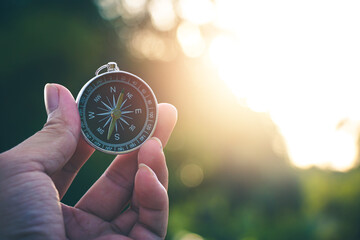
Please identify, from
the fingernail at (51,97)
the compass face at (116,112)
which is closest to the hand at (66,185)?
the fingernail at (51,97)

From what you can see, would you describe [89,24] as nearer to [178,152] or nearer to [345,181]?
[178,152]

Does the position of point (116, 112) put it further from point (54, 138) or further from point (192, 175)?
point (192, 175)

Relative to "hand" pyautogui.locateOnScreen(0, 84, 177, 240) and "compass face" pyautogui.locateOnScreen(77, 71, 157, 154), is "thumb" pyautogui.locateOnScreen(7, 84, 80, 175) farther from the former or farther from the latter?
"compass face" pyautogui.locateOnScreen(77, 71, 157, 154)

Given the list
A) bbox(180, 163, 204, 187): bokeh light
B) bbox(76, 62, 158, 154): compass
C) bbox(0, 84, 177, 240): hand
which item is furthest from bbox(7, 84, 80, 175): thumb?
bbox(180, 163, 204, 187): bokeh light

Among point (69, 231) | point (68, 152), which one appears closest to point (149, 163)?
point (68, 152)

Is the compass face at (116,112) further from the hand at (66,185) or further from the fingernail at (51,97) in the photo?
the fingernail at (51,97)
